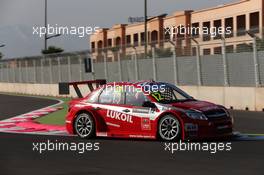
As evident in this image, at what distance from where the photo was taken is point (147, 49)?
107 feet

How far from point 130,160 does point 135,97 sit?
11.7 feet

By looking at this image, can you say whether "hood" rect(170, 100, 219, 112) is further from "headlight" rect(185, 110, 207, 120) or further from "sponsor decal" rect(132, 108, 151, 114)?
"sponsor decal" rect(132, 108, 151, 114)

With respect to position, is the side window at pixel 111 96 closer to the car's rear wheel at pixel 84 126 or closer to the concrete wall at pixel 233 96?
the car's rear wheel at pixel 84 126

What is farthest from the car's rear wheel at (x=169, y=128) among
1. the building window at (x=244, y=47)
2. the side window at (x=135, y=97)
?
the building window at (x=244, y=47)

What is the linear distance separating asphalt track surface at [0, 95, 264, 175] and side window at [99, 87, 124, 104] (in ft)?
3.13

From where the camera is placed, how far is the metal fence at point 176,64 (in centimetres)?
2474

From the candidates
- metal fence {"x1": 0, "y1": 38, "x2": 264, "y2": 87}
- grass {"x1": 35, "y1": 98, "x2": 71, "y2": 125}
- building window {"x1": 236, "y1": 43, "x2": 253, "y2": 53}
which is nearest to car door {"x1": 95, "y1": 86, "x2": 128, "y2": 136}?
grass {"x1": 35, "y1": 98, "x2": 71, "y2": 125}

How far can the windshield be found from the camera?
14.1 m

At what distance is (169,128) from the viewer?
44.2 feet

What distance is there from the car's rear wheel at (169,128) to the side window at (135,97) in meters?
0.83

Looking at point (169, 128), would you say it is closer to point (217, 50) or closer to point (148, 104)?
point (148, 104)

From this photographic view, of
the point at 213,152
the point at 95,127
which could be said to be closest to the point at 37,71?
the point at 95,127

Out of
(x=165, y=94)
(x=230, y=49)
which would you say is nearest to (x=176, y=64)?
(x=230, y=49)

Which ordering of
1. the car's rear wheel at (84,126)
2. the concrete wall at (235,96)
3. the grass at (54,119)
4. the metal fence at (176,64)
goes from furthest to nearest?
the metal fence at (176,64) < the concrete wall at (235,96) < the grass at (54,119) < the car's rear wheel at (84,126)
